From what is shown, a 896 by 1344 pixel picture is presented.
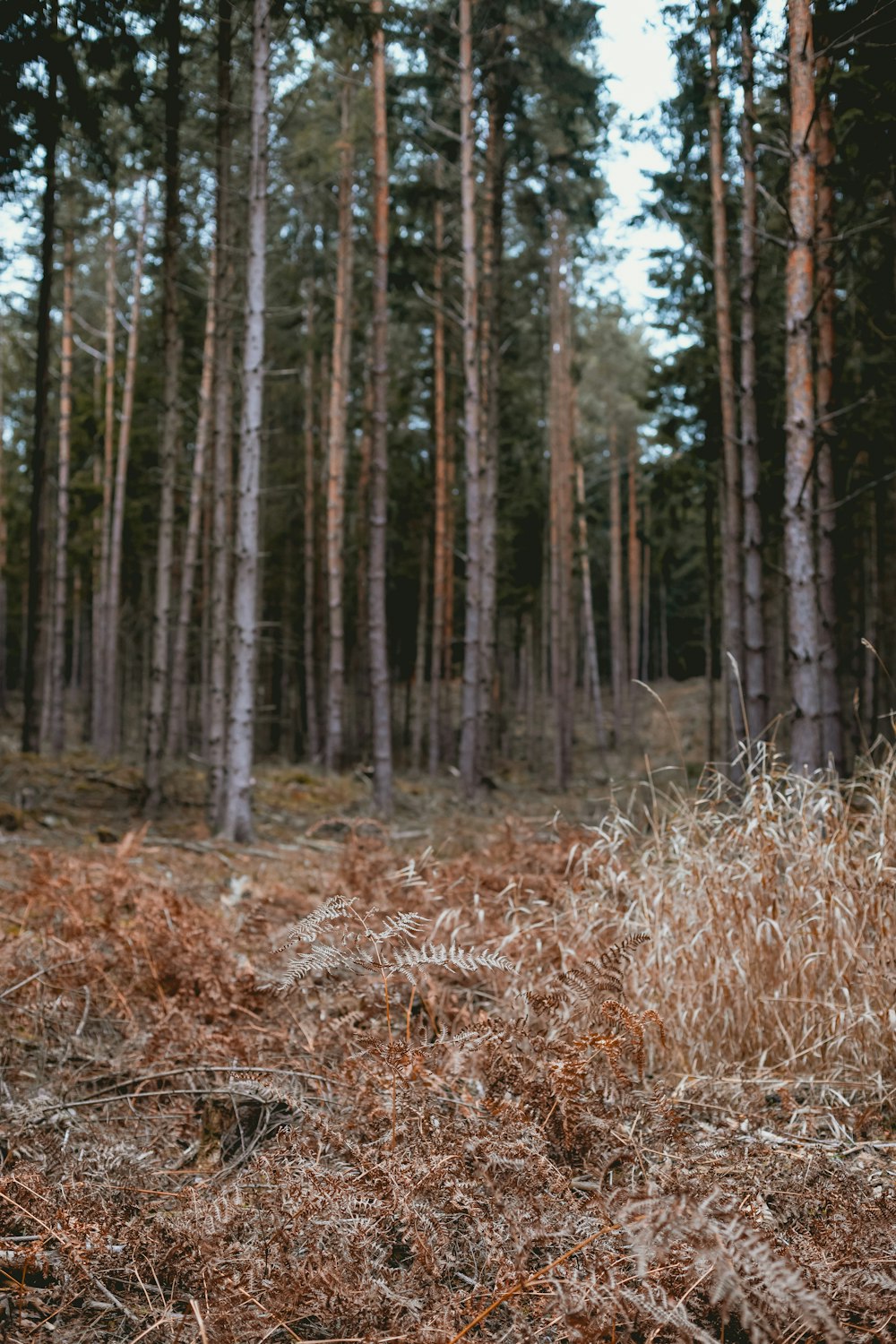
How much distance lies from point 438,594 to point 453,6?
982 centimetres

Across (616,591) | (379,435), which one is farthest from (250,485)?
(616,591)

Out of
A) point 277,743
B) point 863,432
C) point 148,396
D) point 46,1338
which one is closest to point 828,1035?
point 46,1338

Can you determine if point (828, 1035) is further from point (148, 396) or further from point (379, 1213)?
point (148, 396)

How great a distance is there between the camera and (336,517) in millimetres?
16703

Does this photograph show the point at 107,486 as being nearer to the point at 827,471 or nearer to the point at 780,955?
the point at 827,471

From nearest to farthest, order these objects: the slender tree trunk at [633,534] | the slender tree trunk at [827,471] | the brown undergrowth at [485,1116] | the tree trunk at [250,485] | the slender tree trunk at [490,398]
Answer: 1. the brown undergrowth at [485,1116]
2. the tree trunk at [250,485]
3. the slender tree trunk at [827,471]
4. the slender tree trunk at [490,398]
5. the slender tree trunk at [633,534]

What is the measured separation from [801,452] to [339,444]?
11.6 m

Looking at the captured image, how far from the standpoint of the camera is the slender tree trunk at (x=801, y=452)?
6.31 meters

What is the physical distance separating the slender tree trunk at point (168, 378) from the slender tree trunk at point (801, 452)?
632 centimetres

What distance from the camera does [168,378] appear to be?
1003cm

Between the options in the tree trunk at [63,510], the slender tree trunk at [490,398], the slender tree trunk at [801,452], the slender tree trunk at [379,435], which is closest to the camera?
the slender tree trunk at [801,452]

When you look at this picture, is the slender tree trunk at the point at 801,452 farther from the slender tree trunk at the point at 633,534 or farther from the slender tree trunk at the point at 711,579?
the slender tree trunk at the point at 633,534

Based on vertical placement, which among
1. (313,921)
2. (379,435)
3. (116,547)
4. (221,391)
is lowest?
(313,921)

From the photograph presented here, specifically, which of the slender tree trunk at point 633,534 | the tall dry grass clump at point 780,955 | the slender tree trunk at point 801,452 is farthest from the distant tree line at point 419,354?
the slender tree trunk at point 633,534
